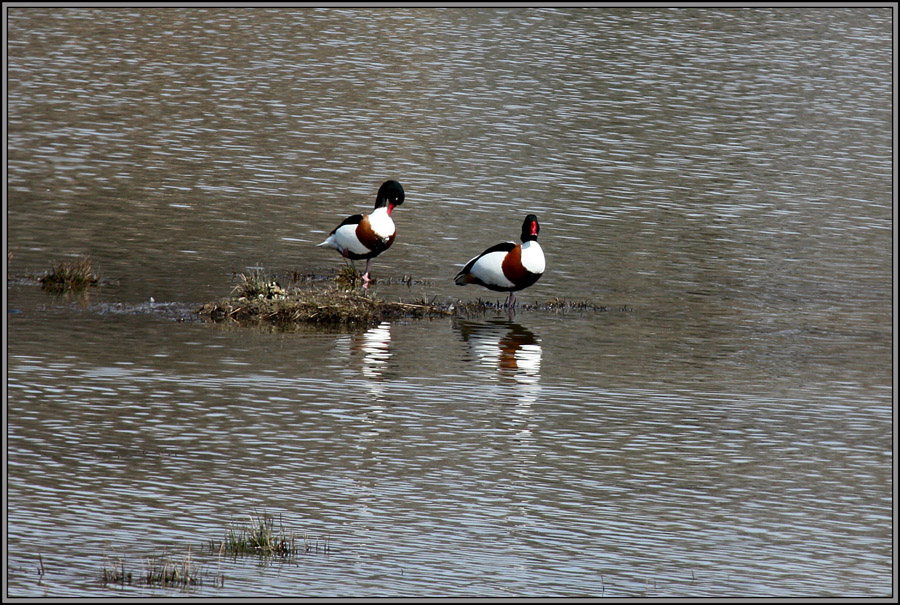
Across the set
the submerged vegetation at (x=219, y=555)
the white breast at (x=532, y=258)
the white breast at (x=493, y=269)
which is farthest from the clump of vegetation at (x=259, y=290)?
the submerged vegetation at (x=219, y=555)

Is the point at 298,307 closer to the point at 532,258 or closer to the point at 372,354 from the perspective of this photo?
the point at 372,354

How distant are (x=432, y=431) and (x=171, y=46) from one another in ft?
113

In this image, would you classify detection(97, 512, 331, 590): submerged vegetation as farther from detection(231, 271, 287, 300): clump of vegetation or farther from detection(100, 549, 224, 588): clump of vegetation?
detection(231, 271, 287, 300): clump of vegetation

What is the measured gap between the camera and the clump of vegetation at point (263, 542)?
9.23 meters

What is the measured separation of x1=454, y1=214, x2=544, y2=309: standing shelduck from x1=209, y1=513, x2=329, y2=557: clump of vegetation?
7.69 meters

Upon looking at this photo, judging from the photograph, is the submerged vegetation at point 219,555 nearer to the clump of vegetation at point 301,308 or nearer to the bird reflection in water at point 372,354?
the bird reflection in water at point 372,354

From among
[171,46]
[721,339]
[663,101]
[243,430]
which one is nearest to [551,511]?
[243,430]

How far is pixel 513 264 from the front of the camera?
1692 cm

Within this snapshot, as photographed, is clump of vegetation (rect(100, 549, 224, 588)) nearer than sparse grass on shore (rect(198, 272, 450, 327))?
Yes

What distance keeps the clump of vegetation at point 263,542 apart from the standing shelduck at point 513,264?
25.2 feet

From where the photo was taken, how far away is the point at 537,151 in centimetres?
3067

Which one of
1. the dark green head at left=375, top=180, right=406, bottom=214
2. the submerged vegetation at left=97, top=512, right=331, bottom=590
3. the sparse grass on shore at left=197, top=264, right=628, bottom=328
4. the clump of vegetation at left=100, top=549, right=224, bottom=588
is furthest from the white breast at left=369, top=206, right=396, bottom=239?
the clump of vegetation at left=100, top=549, right=224, bottom=588

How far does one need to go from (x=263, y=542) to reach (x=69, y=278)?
363 inches

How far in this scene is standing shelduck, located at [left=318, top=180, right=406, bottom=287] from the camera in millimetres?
18375
